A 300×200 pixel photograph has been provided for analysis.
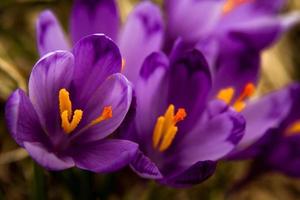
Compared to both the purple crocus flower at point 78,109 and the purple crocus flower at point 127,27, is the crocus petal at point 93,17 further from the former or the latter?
the purple crocus flower at point 78,109

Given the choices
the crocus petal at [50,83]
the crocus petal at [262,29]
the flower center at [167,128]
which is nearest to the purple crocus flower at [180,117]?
the flower center at [167,128]

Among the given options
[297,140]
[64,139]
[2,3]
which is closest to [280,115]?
[297,140]

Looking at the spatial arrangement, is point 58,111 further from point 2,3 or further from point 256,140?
point 2,3

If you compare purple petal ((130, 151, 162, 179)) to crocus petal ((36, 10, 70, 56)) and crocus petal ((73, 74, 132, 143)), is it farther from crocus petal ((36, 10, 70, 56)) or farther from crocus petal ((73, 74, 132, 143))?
crocus petal ((36, 10, 70, 56))

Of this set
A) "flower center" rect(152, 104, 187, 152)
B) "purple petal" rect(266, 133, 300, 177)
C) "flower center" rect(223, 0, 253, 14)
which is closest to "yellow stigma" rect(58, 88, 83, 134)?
"flower center" rect(152, 104, 187, 152)

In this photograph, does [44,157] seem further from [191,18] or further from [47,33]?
[191,18]

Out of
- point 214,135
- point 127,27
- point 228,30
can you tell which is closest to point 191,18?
point 228,30
